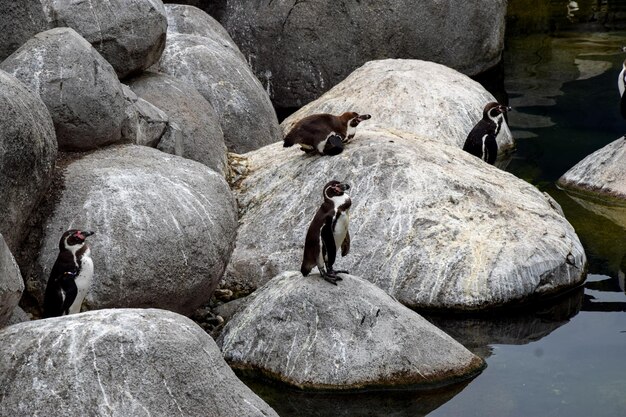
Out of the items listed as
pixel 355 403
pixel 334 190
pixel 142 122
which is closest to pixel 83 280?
pixel 334 190

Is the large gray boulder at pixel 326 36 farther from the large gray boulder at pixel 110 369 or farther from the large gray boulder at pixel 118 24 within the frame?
the large gray boulder at pixel 110 369

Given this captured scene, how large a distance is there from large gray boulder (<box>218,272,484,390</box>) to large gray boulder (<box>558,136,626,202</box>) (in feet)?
17.7

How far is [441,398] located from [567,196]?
601 centimetres

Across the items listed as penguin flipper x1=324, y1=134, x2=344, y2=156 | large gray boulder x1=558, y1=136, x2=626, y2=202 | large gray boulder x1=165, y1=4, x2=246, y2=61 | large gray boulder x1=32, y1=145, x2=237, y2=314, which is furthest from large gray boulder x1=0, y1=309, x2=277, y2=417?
large gray boulder x1=165, y1=4, x2=246, y2=61

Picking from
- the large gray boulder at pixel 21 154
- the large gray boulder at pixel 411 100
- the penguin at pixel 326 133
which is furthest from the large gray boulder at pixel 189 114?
the large gray boulder at pixel 21 154

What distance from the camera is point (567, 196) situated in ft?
48.0

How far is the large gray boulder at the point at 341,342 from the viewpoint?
9.23m

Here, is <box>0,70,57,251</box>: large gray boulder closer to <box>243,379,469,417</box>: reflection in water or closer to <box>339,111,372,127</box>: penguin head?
<box>243,379,469,417</box>: reflection in water

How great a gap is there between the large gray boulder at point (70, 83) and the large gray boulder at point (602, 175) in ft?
20.9

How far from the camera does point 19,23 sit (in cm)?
1080

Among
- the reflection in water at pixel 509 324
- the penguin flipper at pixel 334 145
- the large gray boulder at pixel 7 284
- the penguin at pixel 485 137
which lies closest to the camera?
the large gray boulder at pixel 7 284

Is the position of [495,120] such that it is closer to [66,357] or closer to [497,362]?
[497,362]

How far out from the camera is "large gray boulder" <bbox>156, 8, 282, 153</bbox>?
14109 mm

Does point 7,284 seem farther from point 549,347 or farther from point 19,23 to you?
point 549,347
